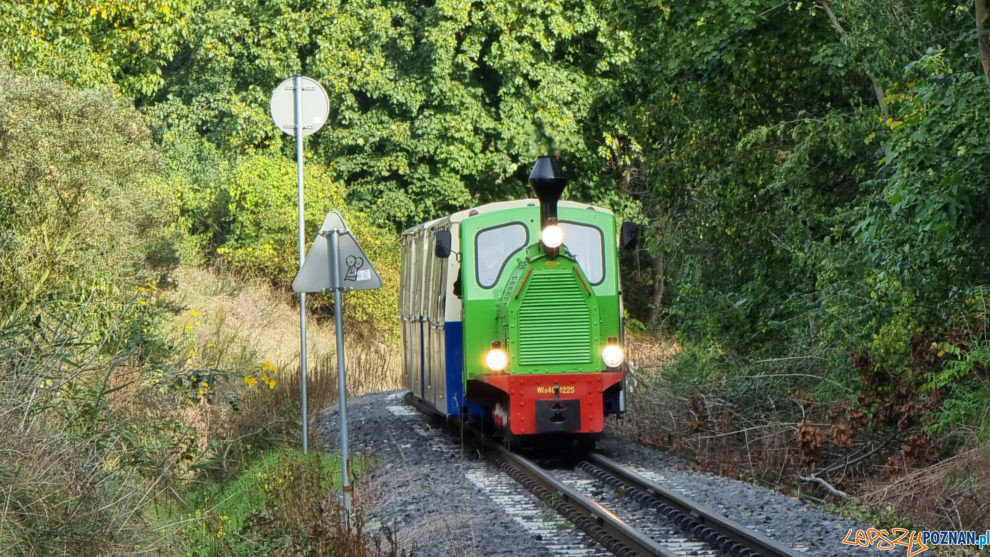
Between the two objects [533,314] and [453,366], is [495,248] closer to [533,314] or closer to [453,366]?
[533,314]

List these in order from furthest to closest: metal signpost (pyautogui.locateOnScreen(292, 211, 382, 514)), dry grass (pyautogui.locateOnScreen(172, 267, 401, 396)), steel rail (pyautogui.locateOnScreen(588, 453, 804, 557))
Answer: dry grass (pyautogui.locateOnScreen(172, 267, 401, 396)), metal signpost (pyautogui.locateOnScreen(292, 211, 382, 514)), steel rail (pyautogui.locateOnScreen(588, 453, 804, 557))

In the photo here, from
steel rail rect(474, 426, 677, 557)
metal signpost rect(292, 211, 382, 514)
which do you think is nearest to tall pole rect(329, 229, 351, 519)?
metal signpost rect(292, 211, 382, 514)

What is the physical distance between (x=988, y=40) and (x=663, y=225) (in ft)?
37.6

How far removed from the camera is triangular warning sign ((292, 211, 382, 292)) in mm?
10711

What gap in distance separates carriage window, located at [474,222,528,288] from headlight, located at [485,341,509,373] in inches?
34.2

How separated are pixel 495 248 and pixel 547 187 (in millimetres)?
1215

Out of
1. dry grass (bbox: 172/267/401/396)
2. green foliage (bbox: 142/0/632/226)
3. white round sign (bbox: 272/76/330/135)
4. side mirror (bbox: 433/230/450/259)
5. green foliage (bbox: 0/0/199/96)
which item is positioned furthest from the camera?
green foliage (bbox: 142/0/632/226)

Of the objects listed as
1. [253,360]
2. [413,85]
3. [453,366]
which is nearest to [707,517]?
[453,366]

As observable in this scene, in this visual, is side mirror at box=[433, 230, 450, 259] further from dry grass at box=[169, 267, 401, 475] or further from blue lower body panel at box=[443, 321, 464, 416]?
dry grass at box=[169, 267, 401, 475]

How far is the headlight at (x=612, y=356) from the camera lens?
13266 mm

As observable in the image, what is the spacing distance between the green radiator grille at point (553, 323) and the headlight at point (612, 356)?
0.20m

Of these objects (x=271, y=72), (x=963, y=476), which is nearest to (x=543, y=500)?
(x=963, y=476)

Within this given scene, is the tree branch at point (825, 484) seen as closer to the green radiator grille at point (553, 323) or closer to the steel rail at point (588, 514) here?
the steel rail at point (588, 514)

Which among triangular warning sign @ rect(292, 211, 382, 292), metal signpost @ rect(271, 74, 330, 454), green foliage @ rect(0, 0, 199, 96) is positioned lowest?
triangular warning sign @ rect(292, 211, 382, 292)
